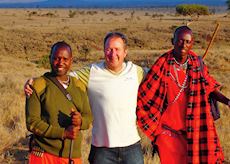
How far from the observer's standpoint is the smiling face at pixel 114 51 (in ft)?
13.6

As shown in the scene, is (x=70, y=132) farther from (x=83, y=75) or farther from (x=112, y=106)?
(x=83, y=75)

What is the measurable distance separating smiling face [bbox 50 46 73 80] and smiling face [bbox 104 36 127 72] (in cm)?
36

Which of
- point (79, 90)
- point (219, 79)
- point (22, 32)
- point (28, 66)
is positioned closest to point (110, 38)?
point (79, 90)

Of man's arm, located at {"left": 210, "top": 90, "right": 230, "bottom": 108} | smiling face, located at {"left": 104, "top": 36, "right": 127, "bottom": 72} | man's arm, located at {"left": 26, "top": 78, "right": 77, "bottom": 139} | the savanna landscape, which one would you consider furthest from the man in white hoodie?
the savanna landscape

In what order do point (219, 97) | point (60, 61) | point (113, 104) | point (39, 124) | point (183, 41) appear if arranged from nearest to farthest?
point (39, 124), point (60, 61), point (113, 104), point (183, 41), point (219, 97)

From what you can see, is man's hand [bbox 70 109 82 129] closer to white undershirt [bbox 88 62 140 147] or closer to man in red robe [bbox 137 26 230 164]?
white undershirt [bbox 88 62 140 147]

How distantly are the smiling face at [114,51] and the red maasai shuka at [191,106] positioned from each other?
1.33 feet

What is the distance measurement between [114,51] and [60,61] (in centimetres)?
47

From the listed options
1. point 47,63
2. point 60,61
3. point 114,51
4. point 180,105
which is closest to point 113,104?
point 114,51

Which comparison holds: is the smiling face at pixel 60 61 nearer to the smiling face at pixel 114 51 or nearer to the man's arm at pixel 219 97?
the smiling face at pixel 114 51

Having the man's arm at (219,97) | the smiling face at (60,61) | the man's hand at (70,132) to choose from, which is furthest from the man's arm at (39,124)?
the man's arm at (219,97)

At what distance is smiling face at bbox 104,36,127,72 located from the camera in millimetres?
4152

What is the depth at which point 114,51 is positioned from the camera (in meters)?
4.15

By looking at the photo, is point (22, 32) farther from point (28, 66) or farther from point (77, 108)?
point (77, 108)
